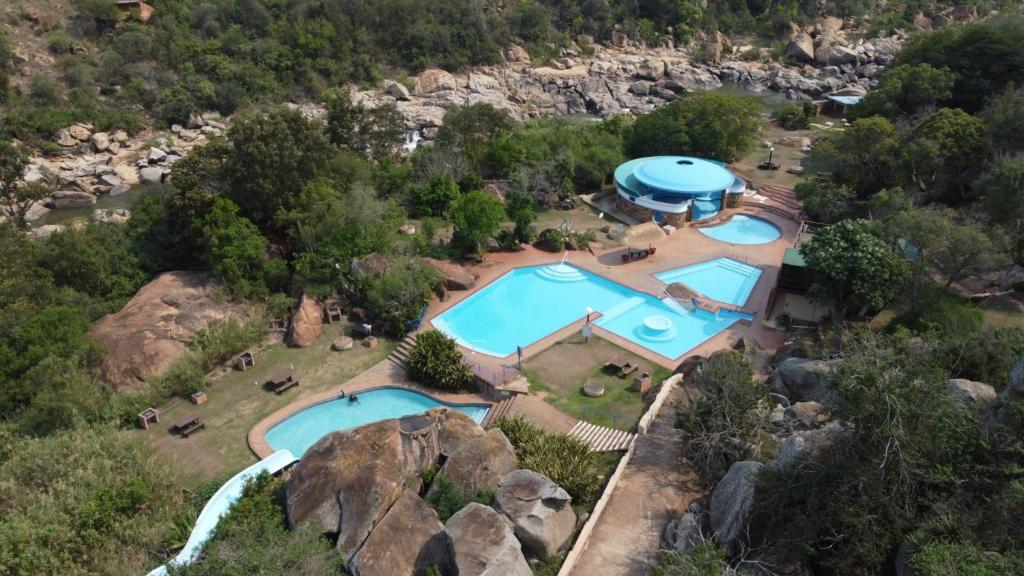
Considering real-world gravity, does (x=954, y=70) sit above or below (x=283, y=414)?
above

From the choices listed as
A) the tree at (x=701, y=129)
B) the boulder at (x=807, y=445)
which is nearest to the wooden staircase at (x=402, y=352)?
the boulder at (x=807, y=445)

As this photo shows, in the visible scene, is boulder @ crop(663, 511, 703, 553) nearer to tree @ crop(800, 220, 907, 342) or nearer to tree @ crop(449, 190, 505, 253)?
tree @ crop(800, 220, 907, 342)

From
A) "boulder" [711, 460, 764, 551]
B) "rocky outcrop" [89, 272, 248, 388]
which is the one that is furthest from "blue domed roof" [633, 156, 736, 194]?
"rocky outcrop" [89, 272, 248, 388]

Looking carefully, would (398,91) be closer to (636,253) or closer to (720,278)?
(636,253)

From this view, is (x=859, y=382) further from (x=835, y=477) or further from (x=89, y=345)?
(x=89, y=345)

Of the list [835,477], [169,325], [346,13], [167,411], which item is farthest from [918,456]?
[346,13]

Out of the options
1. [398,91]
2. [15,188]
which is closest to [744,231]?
[15,188]
